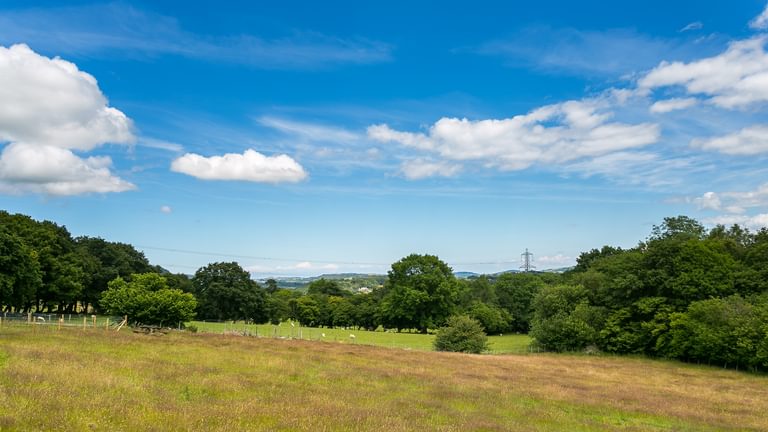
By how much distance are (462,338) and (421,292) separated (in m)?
36.8

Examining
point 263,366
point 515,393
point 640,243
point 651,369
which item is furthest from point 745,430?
point 640,243

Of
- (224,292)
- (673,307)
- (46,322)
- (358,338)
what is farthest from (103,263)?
(673,307)

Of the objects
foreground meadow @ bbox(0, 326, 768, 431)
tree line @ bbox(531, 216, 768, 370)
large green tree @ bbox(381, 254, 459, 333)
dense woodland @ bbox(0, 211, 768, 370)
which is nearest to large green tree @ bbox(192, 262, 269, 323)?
dense woodland @ bbox(0, 211, 768, 370)

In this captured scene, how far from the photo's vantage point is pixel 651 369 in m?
44.6

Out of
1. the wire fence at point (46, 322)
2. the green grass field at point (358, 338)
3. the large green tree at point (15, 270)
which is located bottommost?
the green grass field at point (358, 338)

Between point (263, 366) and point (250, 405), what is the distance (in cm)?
1209

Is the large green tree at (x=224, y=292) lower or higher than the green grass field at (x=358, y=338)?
higher

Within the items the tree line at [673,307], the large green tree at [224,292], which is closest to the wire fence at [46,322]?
the large green tree at [224,292]

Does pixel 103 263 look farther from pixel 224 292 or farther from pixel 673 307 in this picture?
pixel 673 307

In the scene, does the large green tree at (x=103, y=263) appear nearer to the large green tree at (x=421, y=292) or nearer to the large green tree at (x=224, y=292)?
the large green tree at (x=224, y=292)

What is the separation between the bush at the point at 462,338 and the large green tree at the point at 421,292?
35078 mm

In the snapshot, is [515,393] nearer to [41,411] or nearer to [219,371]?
[219,371]

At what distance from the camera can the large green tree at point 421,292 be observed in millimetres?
95938

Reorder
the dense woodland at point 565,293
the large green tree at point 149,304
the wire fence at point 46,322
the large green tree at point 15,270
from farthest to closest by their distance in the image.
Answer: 1. the large green tree at point 149,304
2. the large green tree at point 15,270
3. the dense woodland at point 565,293
4. the wire fence at point 46,322
